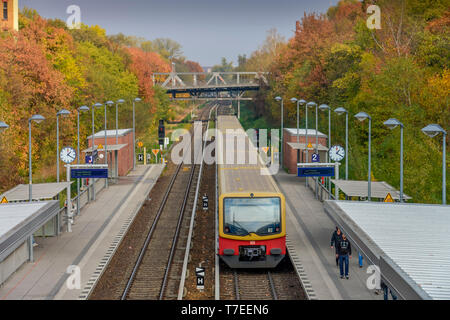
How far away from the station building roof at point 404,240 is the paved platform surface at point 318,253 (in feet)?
5.82

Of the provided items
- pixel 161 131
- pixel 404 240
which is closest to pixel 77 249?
pixel 404 240

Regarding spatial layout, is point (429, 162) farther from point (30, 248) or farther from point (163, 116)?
point (163, 116)

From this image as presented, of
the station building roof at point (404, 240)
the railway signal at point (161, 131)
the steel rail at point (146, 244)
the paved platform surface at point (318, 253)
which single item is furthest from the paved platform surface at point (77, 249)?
the railway signal at point (161, 131)

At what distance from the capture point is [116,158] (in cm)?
3753

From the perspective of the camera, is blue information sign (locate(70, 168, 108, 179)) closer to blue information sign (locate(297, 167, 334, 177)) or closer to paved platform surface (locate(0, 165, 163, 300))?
paved platform surface (locate(0, 165, 163, 300))

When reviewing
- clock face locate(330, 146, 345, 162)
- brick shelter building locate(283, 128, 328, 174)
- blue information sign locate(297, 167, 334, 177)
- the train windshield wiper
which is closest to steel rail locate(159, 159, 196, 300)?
the train windshield wiper

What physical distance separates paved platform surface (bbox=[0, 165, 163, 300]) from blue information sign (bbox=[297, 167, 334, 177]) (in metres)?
7.76

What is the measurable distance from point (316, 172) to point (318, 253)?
18.3ft

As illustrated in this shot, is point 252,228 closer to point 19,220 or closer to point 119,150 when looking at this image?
point 19,220

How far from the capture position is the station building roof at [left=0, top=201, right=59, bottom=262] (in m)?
16.1

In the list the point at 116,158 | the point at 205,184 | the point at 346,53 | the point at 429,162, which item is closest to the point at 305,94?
the point at 346,53

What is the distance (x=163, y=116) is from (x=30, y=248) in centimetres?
6097

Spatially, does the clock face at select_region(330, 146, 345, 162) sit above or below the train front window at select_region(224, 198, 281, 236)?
above

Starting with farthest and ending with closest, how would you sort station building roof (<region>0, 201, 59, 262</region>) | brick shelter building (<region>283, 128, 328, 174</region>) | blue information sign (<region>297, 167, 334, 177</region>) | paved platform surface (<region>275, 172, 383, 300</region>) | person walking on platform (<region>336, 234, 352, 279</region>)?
brick shelter building (<region>283, 128, 328, 174</region>)
blue information sign (<region>297, 167, 334, 177</region>)
person walking on platform (<region>336, 234, 352, 279</region>)
paved platform surface (<region>275, 172, 383, 300</region>)
station building roof (<region>0, 201, 59, 262</region>)
